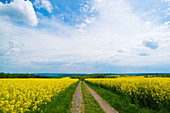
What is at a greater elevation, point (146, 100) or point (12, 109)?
point (12, 109)

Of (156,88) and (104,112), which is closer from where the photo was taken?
(104,112)

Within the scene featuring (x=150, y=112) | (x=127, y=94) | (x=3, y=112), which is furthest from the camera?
(x=127, y=94)

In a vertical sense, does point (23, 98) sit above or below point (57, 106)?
above

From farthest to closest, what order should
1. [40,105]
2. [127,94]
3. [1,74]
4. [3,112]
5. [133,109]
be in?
1. [1,74]
2. [127,94]
3. [133,109]
4. [40,105]
5. [3,112]

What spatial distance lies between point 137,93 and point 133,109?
6.76 feet

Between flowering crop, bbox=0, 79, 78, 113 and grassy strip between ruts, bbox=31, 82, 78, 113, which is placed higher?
flowering crop, bbox=0, 79, 78, 113

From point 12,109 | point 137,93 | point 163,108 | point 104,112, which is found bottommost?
point 104,112

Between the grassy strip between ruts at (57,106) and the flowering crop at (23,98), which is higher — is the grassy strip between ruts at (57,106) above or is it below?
below

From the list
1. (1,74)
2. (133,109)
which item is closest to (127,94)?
(133,109)

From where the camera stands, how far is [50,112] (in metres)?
6.66

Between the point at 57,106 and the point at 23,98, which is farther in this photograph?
the point at 57,106

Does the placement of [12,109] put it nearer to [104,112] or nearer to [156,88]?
[104,112]

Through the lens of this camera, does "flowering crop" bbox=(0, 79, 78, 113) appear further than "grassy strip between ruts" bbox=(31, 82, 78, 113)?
No

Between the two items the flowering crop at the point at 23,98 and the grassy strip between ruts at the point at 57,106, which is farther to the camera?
the grassy strip between ruts at the point at 57,106
